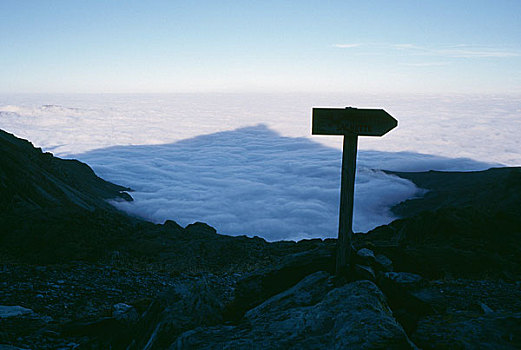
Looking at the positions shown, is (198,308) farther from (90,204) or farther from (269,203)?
(269,203)

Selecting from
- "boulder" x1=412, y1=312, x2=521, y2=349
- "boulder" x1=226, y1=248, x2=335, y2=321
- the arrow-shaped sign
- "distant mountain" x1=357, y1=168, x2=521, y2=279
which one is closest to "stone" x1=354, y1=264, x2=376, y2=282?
"boulder" x1=226, y1=248, x2=335, y2=321

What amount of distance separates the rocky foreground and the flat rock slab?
2 cm

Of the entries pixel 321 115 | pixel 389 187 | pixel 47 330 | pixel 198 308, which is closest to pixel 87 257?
pixel 47 330

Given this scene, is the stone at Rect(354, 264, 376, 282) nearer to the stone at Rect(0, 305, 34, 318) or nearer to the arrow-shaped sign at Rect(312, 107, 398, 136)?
the arrow-shaped sign at Rect(312, 107, 398, 136)

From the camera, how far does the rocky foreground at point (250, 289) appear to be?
4.21 m

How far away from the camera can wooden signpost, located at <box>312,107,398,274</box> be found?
5.40 metres

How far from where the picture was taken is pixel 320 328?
4.12m

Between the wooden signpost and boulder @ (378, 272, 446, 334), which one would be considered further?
the wooden signpost

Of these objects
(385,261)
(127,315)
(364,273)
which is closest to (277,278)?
(364,273)

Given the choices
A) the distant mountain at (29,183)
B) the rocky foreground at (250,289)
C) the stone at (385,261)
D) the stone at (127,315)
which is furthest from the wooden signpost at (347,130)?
the distant mountain at (29,183)

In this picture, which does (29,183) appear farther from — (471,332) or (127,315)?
(471,332)

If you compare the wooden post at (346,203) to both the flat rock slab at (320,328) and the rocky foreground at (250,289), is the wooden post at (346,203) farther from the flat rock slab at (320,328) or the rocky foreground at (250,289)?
the flat rock slab at (320,328)

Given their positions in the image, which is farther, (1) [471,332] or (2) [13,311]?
(2) [13,311]

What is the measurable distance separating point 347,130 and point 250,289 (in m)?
3.00
